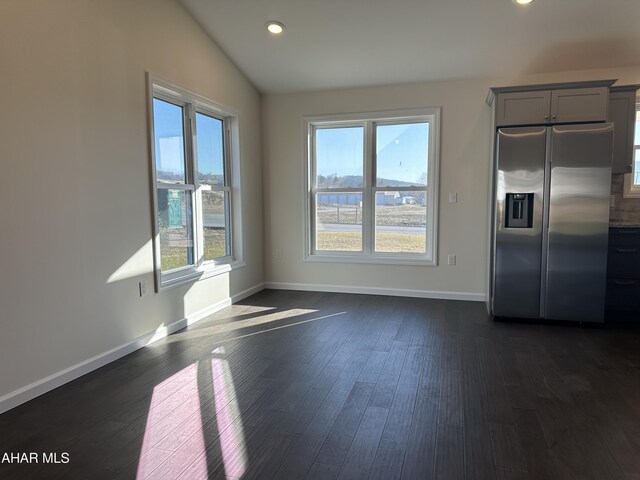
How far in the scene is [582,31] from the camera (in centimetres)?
360

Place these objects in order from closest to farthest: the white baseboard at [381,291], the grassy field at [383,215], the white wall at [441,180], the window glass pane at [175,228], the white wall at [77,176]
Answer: the white wall at [77,176], the window glass pane at [175,228], the white wall at [441,180], the white baseboard at [381,291], the grassy field at [383,215]

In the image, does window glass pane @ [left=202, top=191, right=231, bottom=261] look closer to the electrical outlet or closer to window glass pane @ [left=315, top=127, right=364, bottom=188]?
the electrical outlet

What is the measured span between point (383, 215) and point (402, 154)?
767 millimetres

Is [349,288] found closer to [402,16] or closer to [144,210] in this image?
[144,210]

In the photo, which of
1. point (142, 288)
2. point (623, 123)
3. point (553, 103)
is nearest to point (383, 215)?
point (553, 103)

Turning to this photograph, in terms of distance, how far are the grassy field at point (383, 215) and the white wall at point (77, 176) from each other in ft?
7.17

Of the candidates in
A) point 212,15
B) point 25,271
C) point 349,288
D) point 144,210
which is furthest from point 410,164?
point 25,271

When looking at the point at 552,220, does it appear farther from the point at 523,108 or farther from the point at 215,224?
the point at 215,224

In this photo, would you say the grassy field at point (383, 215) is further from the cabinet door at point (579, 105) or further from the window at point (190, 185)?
the cabinet door at point (579, 105)

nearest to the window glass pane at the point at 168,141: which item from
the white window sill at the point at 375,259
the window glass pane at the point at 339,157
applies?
the window glass pane at the point at 339,157

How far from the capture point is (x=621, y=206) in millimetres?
4223

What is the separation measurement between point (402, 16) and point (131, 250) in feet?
9.97

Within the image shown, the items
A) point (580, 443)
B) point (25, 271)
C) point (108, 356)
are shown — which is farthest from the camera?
point (108, 356)

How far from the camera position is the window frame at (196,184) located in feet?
11.0
